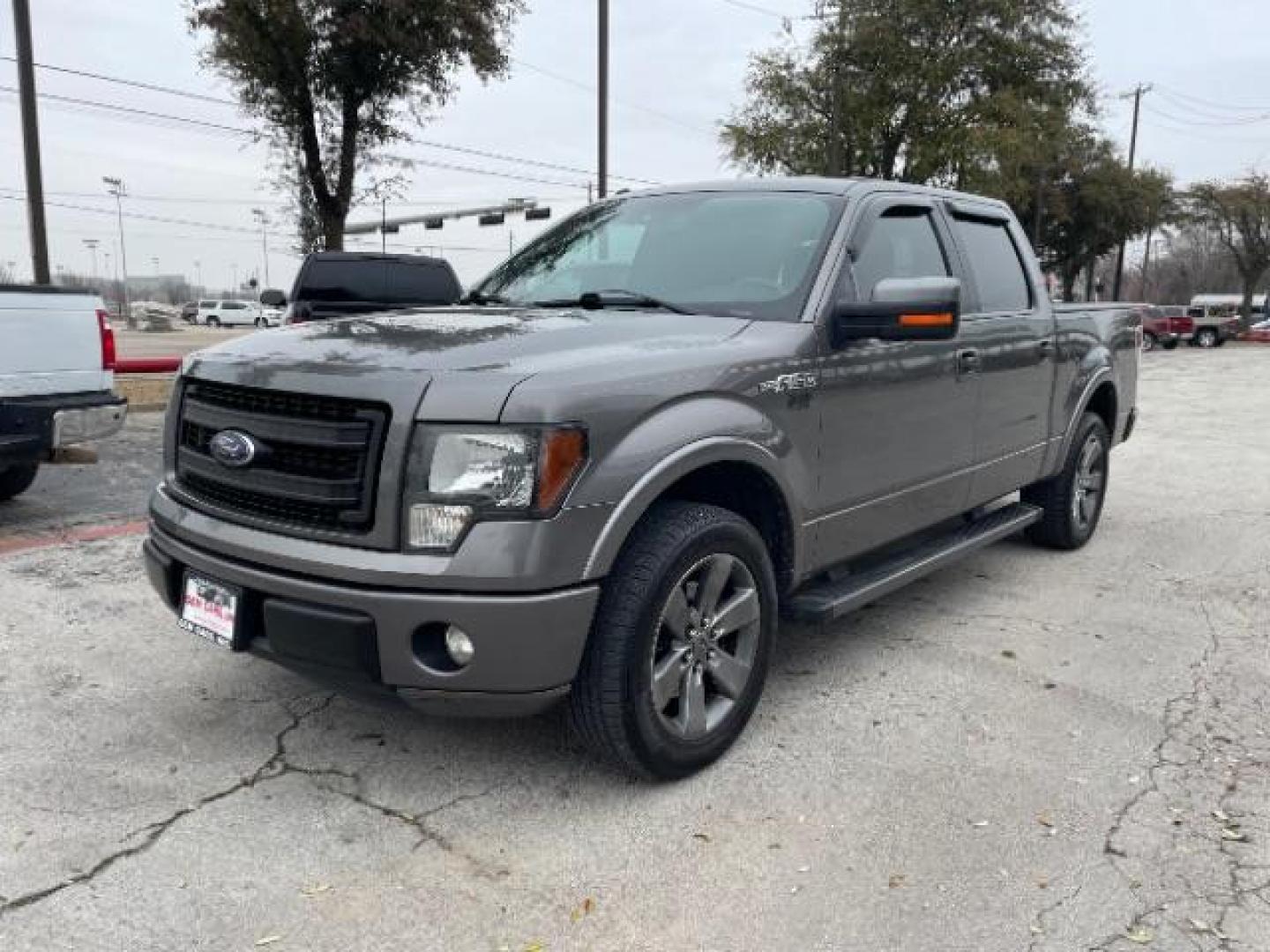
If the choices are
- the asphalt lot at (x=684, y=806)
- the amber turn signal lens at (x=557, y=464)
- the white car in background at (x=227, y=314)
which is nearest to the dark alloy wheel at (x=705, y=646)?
the asphalt lot at (x=684, y=806)

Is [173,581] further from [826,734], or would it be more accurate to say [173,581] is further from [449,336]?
[826,734]

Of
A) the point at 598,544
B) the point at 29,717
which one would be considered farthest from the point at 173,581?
the point at 598,544

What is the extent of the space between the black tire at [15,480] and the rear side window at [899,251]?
5.19 meters

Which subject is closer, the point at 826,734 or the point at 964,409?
the point at 826,734

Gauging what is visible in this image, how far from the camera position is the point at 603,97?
20.1 metres

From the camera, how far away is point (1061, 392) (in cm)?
539

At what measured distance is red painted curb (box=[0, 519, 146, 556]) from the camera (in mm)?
5623

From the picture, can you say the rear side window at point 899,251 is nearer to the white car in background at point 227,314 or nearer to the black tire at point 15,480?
the black tire at point 15,480

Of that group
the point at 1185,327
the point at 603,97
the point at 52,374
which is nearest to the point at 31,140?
the point at 52,374

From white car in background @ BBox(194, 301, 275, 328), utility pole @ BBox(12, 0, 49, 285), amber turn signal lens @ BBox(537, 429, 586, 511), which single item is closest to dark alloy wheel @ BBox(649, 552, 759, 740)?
amber turn signal lens @ BBox(537, 429, 586, 511)

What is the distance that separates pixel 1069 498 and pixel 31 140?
41.0 ft

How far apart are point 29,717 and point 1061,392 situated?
4.80 m

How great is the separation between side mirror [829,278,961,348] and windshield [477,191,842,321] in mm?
244

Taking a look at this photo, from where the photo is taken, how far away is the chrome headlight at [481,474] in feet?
8.56
